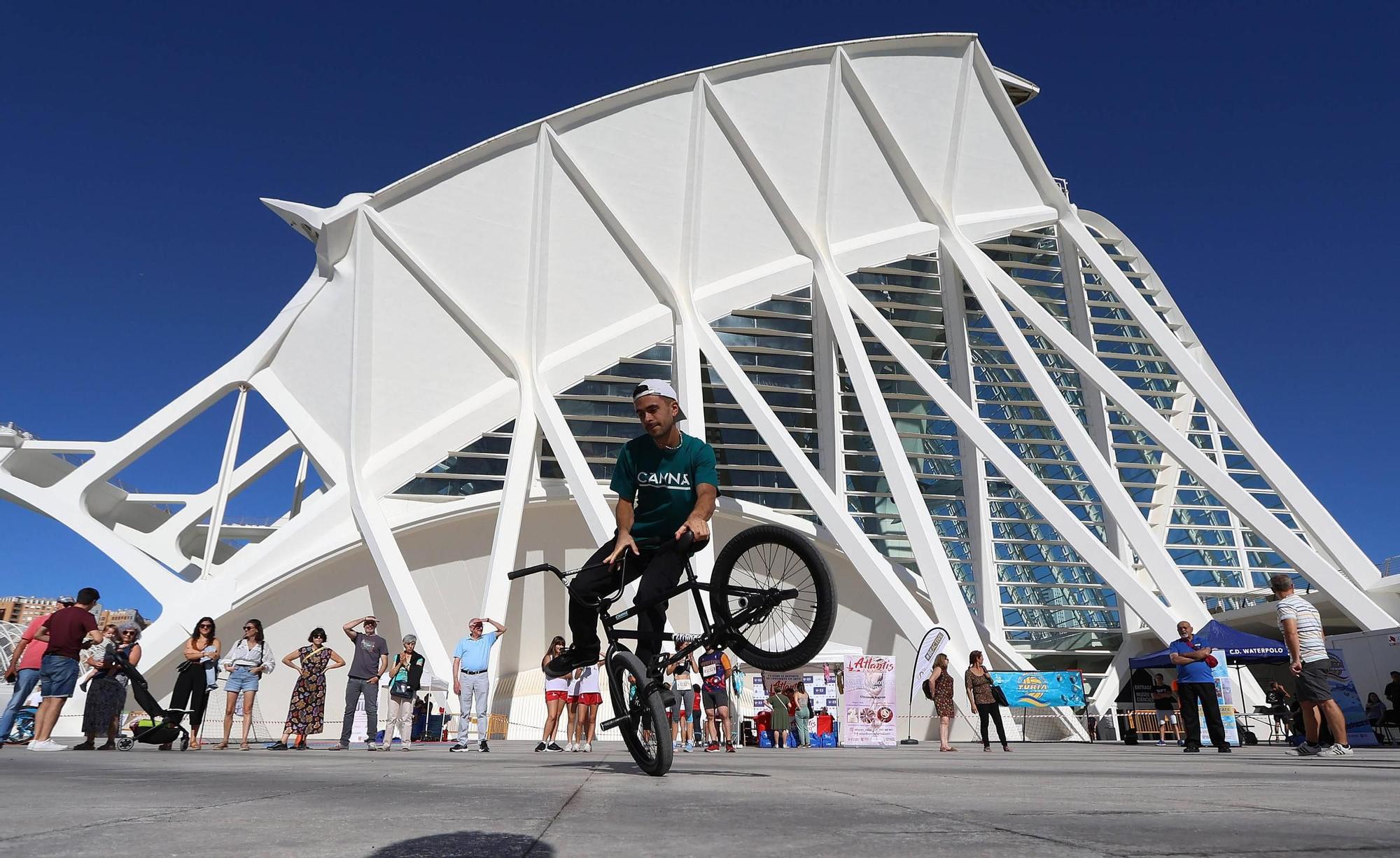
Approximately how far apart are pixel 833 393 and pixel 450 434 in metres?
10.0

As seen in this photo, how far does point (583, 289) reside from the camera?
2402 cm

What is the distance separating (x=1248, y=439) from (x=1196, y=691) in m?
10.8

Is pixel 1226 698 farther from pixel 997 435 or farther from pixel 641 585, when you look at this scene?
pixel 641 585

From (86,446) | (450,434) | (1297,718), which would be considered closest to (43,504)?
(86,446)

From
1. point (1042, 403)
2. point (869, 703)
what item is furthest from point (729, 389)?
point (869, 703)

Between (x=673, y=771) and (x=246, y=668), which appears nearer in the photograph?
(x=673, y=771)

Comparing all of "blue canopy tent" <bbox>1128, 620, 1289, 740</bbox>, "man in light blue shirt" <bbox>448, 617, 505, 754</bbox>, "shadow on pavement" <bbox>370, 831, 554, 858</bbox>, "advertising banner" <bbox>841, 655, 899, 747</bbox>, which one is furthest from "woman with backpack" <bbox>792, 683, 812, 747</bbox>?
"shadow on pavement" <bbox>370, 831, 554, 858</bbox>

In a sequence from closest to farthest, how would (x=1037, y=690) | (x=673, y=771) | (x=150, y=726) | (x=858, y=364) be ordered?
(x=673, y=771) → (x=150, y=726) → (x=1037, y=690) → (x=858, y=364)

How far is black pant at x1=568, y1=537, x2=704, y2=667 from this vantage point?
4754 mm

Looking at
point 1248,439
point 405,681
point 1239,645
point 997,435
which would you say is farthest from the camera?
point 997,435

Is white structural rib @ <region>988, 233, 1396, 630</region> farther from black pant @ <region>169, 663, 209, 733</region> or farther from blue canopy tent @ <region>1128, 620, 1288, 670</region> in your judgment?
black pant @ <region>169, 663, 209, 733</region>

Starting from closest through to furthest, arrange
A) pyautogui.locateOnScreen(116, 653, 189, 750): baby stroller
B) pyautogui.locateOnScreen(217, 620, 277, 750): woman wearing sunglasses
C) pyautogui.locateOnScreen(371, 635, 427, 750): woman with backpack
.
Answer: pyautogui.locateOnScreen(116, 653, 189, 750): baby stroller, pyautogui.locateOnScreen(217, 620, 277, 750): woman wearing sunglasses, pyautogui.locateOnScreen(371, 635, 427, 750): woman with backpack

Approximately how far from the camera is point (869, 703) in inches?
621

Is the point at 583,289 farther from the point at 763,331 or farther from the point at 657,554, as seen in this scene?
the point at 657,554
